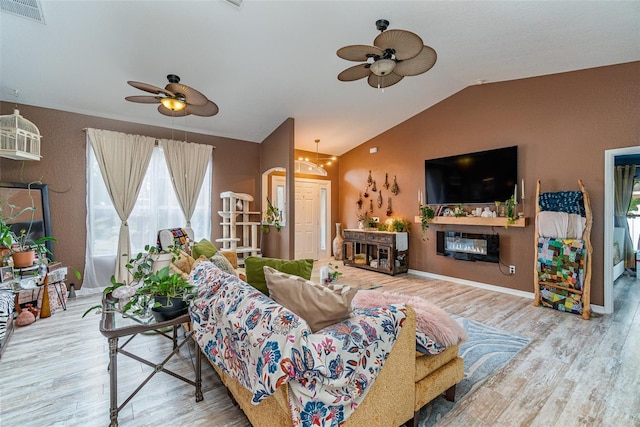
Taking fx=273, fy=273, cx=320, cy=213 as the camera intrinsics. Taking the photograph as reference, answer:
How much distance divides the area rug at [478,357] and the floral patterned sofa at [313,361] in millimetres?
205

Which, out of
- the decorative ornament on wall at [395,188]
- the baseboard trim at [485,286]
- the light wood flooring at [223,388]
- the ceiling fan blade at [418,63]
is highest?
the ceiling fan blade at [418,63]

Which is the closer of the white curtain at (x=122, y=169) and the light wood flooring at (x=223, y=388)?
the light wood flooring at (x=223, y=388)

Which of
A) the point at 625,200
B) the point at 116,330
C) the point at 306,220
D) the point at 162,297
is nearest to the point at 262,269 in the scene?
the point at 162,297

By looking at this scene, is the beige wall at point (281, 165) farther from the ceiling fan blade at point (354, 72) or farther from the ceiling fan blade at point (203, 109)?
the ceiling fan blade at point (354, 72)

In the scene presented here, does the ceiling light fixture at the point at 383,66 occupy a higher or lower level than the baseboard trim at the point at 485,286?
higher

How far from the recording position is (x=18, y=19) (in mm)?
2689

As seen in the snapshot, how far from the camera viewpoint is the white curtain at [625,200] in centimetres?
521

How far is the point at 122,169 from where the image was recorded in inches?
178

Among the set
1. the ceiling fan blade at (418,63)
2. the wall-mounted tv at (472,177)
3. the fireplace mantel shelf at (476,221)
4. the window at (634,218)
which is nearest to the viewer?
the ceiling fan blade at (418,63)

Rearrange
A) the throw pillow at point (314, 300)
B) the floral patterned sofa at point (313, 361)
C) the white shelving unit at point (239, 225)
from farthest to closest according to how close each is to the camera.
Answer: the white shelving unit at point (239, 225), the throw pillow at point (314, 300), the floral patterned sofa at point (313, 361)

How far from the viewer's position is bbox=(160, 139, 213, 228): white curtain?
498 centimetres

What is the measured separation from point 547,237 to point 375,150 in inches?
149

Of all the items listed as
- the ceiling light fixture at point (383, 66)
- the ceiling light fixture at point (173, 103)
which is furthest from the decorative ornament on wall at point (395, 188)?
the ceiling light fixture at point (173, 103)

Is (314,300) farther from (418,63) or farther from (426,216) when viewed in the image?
(426,216)
